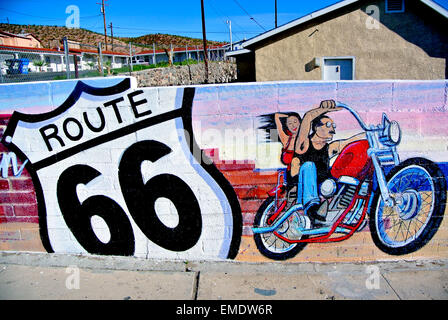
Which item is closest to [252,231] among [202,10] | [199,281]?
[199,281]

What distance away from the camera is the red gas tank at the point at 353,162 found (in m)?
3.75

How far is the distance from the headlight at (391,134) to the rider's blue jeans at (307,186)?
2.55ft

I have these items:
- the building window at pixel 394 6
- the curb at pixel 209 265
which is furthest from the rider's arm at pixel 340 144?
the building window at pixel 394 6

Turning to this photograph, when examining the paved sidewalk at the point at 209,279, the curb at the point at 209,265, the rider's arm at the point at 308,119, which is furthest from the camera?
the curb at the point at 209,265

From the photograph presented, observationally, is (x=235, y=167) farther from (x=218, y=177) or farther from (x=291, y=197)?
(x=291, y=197)

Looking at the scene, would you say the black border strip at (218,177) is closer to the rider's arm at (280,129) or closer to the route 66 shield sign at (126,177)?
the route 66 shield sign at (126,177)

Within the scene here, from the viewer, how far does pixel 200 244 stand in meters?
3.92

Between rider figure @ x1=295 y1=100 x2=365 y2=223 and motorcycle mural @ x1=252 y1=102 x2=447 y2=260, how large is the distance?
1 cm

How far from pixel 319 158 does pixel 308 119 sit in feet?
1.39

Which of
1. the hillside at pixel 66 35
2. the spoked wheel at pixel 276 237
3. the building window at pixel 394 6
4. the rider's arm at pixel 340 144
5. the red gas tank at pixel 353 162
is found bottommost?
the spoked wheel at pixel 276 237

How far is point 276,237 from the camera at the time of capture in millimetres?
3893

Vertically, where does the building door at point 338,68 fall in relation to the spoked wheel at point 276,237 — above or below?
above

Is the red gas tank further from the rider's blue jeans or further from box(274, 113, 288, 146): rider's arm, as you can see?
box(274, 113, 288, 146): rider's arm
